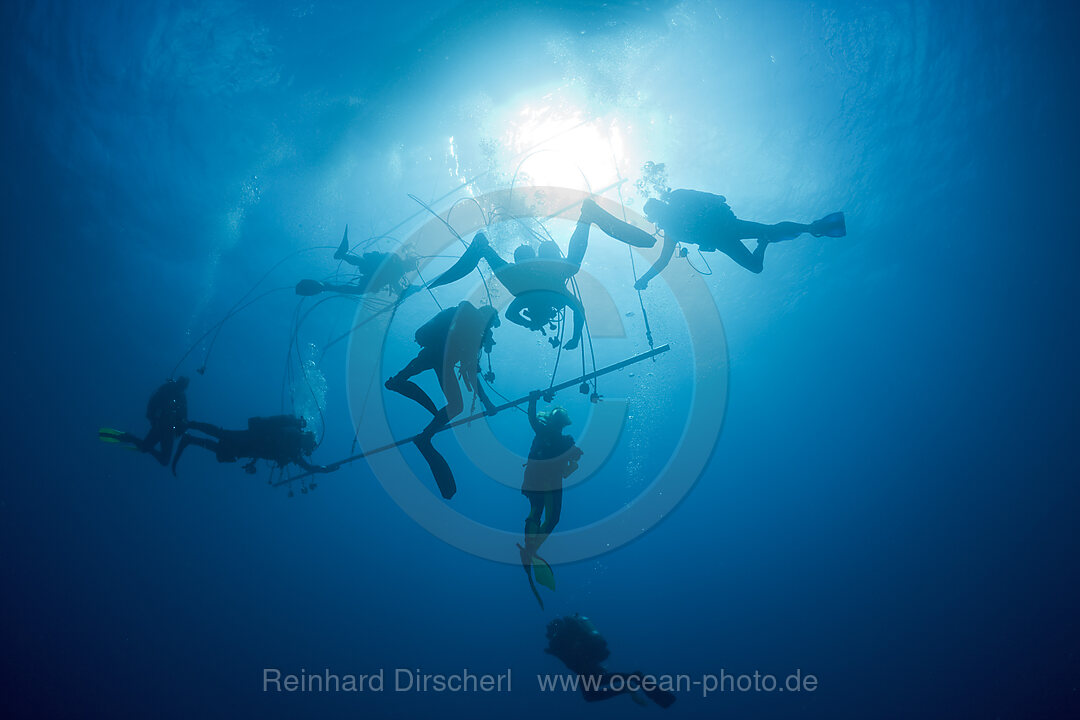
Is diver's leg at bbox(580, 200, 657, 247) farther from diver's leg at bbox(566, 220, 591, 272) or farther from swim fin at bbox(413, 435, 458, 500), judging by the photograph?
swim fin at bbox(413, 435, 458, 500)

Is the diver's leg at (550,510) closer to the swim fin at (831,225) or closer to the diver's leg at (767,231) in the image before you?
the diver's leg at (767,231)

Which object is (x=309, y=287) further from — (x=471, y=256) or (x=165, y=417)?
(x=165, y=417)

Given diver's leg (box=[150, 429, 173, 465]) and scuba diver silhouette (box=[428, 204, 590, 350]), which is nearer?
scuba diver silhouette (box=[428, 204, 590, 350])

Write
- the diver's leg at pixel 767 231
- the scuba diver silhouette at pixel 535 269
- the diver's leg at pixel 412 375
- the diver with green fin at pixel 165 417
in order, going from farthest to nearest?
1. the diver with green fin at pixel 165 417
2. the diver's leg at pixel 767 231
3. the diver's leg at pixel 412 375
4. the scuba diver silhouette at pixel 535 269

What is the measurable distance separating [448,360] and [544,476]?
212 centimetres

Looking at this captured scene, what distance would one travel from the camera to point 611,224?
192 inches

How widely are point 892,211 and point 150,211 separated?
30.6 metres

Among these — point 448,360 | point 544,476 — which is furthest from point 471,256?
point 544,476

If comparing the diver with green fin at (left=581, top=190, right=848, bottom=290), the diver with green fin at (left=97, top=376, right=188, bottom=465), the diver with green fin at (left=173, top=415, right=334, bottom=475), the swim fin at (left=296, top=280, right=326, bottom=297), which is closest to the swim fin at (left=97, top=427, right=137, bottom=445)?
the diver with green fin at (left=97, top=376, right=188, bottom=465)

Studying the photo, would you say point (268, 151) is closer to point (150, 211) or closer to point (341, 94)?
point (341, 94)

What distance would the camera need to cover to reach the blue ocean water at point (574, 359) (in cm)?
1288

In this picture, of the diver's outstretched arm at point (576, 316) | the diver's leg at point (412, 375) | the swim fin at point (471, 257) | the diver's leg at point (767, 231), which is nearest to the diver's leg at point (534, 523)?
the diver's leg at point (412, 375)

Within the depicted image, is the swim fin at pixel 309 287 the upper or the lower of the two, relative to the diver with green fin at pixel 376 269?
lower

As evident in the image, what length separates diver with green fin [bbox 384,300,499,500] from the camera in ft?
16.8
